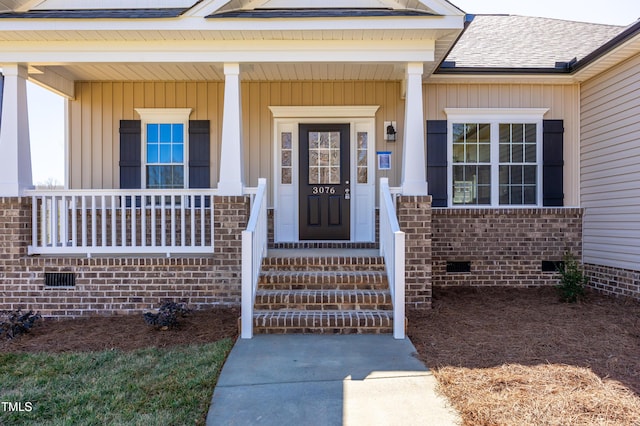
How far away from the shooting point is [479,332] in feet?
16.0

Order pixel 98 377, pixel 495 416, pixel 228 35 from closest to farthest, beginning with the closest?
pixel 495 416 < pixel 98 377 < pixel 228 35

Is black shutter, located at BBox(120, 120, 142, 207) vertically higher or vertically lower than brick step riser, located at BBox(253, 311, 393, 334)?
higher

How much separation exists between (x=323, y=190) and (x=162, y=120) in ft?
9.89

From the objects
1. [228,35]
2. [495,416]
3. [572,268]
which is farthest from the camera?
[572,268]

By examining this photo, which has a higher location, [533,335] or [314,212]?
[314,212]

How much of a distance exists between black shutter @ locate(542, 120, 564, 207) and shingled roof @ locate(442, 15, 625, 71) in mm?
1012

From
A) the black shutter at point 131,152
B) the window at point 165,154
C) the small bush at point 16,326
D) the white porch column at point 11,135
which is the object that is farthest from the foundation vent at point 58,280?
the window at point 165,154

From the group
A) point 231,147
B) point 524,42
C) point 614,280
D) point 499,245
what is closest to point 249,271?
point 231,147

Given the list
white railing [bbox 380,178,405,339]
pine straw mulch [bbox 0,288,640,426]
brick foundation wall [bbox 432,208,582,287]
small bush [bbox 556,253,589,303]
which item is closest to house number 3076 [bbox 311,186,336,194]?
brick foundation wall [bbox 432,208,582,287]

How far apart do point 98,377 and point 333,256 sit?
123 inches

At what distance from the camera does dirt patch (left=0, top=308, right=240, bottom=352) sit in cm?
457

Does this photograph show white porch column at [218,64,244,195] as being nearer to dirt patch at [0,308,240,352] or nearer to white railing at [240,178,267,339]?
white railing at [240,178,267,339]

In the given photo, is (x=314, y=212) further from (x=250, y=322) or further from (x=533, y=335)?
(x=533, y=335)

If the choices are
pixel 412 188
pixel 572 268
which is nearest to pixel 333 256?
pixel 412 188
